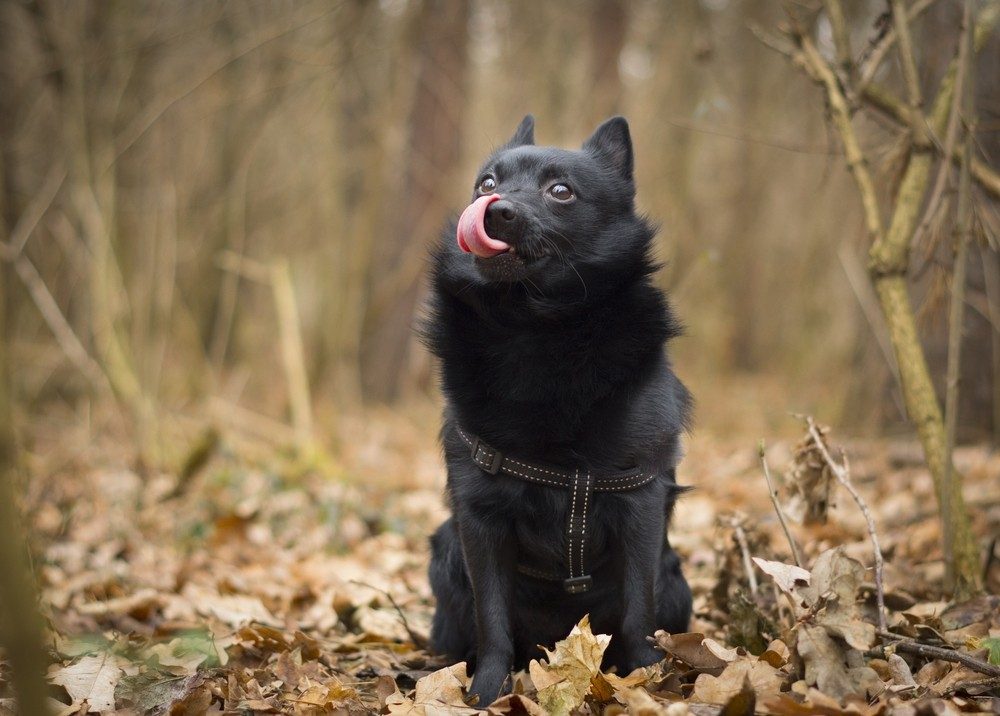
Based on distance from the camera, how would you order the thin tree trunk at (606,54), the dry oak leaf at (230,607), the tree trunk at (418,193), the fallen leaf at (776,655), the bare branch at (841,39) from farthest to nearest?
the tree trunk at (418,193), the thin tree trunk at (606,54), the dry oak leaf at (230,607), the bare branch at (841,39), the fallen leaf at (776,655)

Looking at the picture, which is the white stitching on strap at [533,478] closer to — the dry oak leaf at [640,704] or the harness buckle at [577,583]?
the harness buckle at [577,583]

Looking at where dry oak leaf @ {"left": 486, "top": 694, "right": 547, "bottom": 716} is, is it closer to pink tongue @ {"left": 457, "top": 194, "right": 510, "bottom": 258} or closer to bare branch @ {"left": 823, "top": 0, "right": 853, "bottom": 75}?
pink tongue @ {"left": 457, "top": 194, "right": 510, "bottom": 258}

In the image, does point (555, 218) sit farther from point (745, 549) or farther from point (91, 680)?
point (91, 680)

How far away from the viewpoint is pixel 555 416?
2.56m

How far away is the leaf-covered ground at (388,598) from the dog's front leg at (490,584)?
0.11 m

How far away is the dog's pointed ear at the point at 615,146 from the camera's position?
3.04m

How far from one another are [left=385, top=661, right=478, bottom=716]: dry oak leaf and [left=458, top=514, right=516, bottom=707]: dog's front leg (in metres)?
0.07

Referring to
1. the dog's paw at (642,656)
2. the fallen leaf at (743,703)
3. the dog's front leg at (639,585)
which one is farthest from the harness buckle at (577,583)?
the fallen leaf at (743,703)

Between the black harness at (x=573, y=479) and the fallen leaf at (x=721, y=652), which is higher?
the black harness at (x=573, y=479)

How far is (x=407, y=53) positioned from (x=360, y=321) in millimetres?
2254

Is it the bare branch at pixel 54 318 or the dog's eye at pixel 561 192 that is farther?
the bare branch at pixel 54 318

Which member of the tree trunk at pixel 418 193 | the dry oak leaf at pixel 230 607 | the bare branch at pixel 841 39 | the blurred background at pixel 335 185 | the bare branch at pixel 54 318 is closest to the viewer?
the bare branch at pixel 841 39

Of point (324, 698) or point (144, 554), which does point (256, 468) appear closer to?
point (144, 554)

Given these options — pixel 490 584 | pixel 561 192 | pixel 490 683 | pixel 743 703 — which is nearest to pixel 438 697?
pixel 490 683
